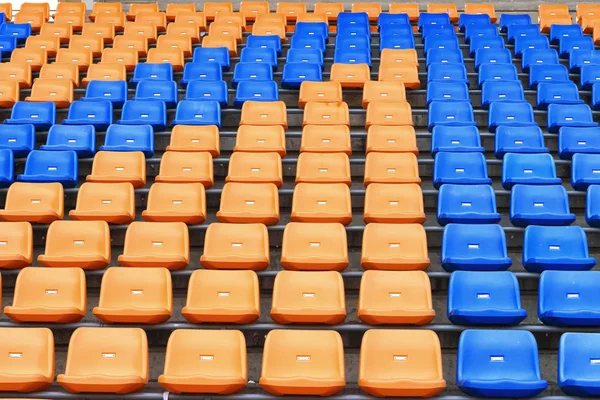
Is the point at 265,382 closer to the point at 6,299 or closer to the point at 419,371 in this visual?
the point at 419,371

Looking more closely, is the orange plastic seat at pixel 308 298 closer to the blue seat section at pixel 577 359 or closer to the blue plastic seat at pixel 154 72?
the blue seat section at pixel 577 359

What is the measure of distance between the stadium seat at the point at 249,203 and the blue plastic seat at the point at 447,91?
5.31ft

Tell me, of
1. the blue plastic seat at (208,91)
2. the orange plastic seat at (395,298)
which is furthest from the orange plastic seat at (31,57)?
the orange plastic seat at (395,298)

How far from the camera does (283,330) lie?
299 centimetres

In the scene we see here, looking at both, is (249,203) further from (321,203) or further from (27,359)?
(27,359)

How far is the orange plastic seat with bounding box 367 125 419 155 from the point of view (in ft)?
14.2

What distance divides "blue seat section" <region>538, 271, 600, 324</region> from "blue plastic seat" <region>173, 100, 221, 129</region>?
2356 mm

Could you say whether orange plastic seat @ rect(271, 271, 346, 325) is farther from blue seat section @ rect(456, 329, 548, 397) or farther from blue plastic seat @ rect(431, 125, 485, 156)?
blue plastic seat @ rect(431, 125, 485, 156)

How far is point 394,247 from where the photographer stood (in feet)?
11.6

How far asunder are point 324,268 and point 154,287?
2.67 ft

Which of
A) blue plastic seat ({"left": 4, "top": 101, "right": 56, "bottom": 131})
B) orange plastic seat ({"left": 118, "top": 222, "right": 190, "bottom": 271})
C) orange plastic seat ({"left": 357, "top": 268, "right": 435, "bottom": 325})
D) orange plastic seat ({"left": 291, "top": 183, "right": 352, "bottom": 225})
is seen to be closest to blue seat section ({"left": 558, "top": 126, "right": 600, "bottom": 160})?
orange plastic seat ({"left": 291, "top": 183, "right": 352, "bottom": 225})

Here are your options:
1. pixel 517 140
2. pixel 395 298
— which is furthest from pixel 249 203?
pixel 517 140

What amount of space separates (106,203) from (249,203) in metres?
0.78

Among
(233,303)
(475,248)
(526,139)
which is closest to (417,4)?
(526,139)
